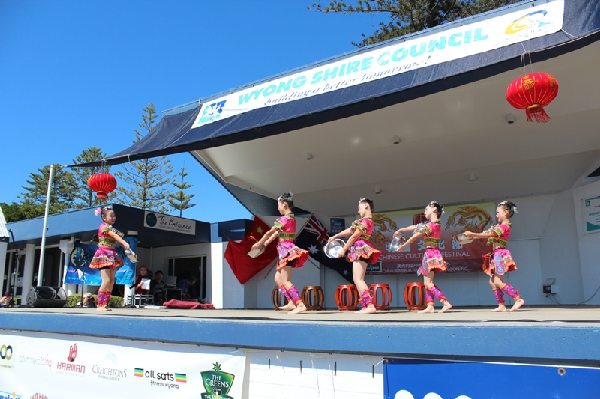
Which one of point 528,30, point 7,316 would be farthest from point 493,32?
point 7,316

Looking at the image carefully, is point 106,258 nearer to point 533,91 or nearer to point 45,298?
→ point 45,298

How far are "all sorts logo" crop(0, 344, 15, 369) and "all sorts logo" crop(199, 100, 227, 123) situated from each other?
4197 mm

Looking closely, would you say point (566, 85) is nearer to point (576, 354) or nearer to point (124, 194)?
point (576, 354)

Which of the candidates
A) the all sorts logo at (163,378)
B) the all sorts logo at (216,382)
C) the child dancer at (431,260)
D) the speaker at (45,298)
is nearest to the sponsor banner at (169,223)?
the speaker at (45,298)

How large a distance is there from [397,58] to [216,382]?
445 centimetres

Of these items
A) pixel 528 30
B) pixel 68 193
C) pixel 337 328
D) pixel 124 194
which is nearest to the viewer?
pixel 337 328

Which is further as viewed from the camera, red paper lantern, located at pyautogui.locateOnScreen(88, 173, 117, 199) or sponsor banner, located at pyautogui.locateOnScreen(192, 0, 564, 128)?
red paper lantern, located at pyautogui.locateOnScreen(88, 173, 117, 199)

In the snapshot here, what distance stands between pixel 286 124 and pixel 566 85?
4.32 m

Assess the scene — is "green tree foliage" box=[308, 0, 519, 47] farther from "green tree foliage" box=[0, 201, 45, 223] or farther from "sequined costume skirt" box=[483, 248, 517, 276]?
"green tree foliage" box=[0, 201, 45, 223]

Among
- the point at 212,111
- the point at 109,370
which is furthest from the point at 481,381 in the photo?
the point at 212,111

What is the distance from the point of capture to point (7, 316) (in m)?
5.92

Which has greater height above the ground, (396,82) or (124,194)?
(124,194)

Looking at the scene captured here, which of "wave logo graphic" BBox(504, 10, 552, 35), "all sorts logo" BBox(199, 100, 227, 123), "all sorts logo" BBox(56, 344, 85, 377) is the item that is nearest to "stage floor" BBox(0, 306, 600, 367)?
"all sorts logo" BBox(56, 344, 85, 377)

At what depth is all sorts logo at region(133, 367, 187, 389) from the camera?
4.17 m
